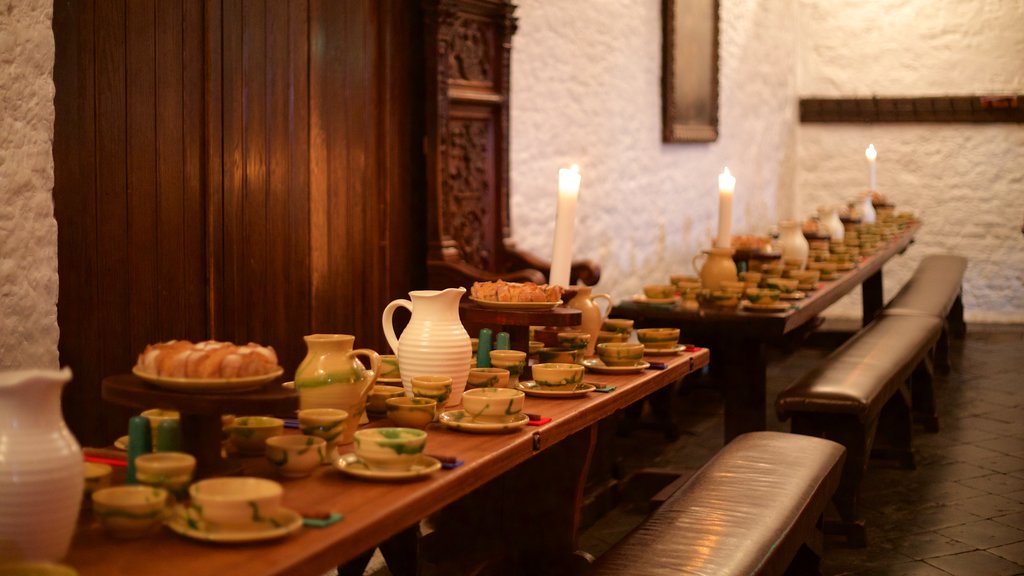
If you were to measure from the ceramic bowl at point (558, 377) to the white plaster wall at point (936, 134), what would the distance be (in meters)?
8.96

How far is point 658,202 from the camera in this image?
7676mm

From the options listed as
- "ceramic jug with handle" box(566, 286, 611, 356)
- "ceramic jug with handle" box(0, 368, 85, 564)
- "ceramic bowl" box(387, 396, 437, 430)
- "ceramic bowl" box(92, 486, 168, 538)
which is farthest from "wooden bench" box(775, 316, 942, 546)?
"ceramic jug with handle" box(0, 368, 85, 564)

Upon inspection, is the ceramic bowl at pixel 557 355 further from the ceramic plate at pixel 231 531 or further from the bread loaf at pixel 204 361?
the ceramic plate at pixel 231 531

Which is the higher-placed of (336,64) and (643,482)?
(336,64)

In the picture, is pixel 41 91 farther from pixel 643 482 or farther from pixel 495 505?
pixel 643 482

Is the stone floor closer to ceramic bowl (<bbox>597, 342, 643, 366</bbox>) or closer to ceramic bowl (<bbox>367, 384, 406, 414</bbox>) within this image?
ceramic bowl (<bbox>597, 342, 643, 366</bbox>)

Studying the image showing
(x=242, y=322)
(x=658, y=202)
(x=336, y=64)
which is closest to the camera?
(x=242, y=322)

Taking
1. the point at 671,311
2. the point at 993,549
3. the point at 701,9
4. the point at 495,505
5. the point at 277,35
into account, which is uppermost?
the point at 701,9

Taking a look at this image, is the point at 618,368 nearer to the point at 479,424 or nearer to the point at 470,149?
the point at 479,424

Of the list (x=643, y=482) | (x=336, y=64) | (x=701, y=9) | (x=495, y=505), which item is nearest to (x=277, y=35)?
(x=336, y=64)

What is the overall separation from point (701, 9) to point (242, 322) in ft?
16.9

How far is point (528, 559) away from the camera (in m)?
3.45

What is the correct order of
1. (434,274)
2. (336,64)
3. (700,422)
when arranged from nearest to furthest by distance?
(336,64)
(434,274)
(700,422)

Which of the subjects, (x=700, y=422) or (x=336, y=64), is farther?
(x=700, y=422)
